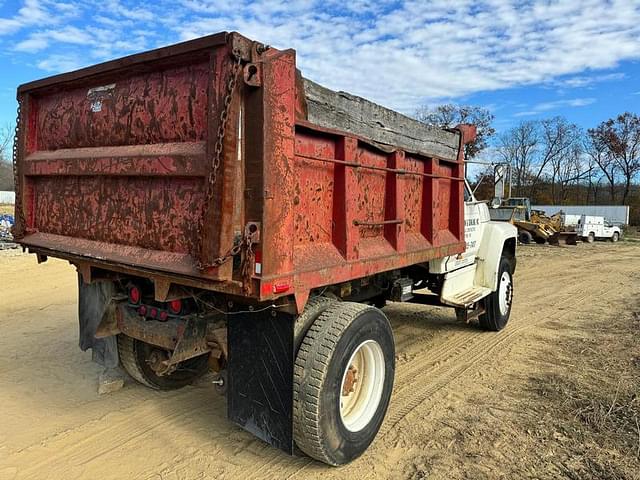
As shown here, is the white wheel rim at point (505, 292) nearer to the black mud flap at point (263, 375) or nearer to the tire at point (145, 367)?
the tire at point (145, 367)

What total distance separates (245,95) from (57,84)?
2.00 metres

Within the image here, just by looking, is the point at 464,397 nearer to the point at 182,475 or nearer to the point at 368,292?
the point at 368,292

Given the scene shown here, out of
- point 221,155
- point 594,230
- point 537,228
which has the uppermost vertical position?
point 221,155

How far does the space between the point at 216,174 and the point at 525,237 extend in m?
24.4

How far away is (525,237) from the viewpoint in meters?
24.5

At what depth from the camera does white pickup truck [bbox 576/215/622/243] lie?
2600 centimetres

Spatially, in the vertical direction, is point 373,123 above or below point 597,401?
above

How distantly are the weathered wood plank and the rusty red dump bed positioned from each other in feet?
0.05

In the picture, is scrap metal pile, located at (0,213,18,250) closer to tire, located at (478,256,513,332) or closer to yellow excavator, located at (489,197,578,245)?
tire, located at (478,256,513,332)

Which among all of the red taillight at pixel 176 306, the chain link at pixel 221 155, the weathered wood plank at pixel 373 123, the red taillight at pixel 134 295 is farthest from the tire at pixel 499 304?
the chain link at pixel 221 155

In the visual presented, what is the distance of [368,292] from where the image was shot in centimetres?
469

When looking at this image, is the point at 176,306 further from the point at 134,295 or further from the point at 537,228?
the point at 537,228

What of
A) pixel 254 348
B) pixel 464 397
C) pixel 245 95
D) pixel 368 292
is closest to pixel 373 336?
pixel 254 348

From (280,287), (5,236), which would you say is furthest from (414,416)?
(5,236)
